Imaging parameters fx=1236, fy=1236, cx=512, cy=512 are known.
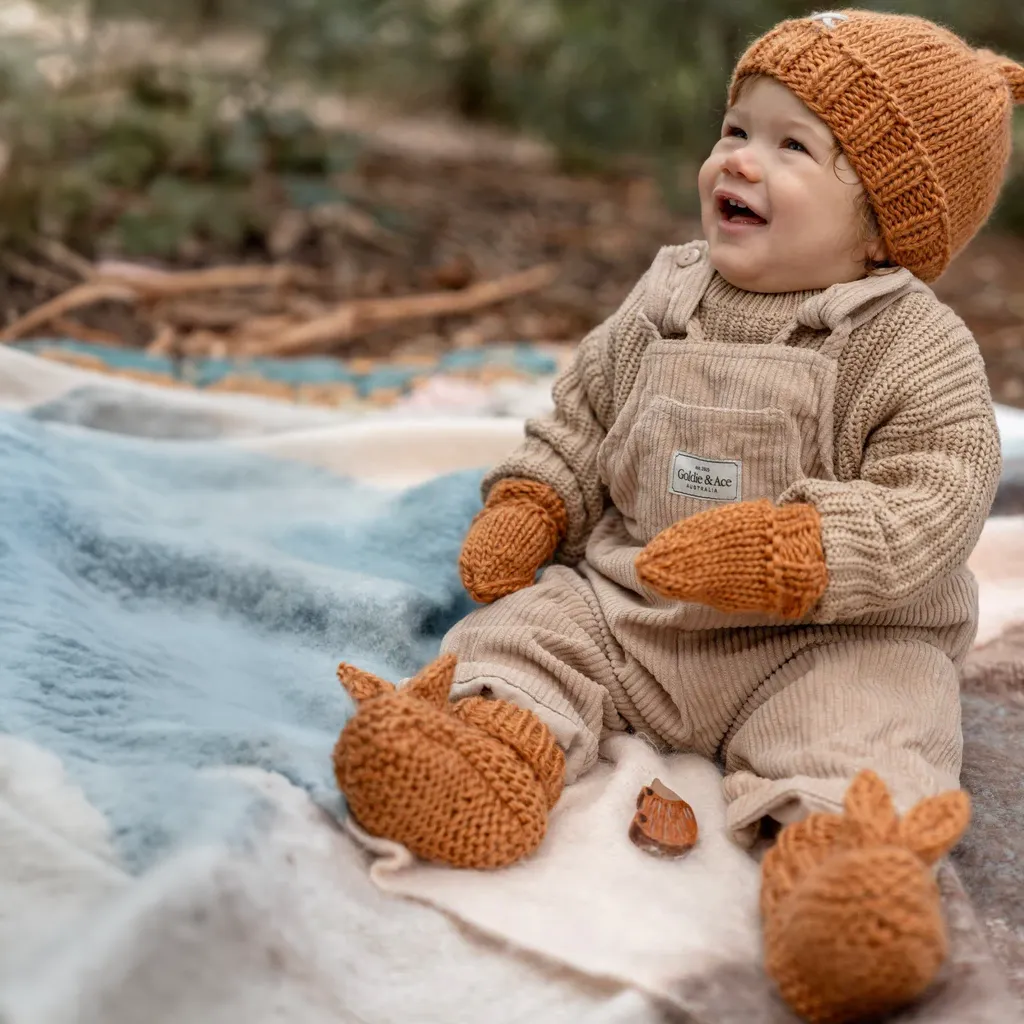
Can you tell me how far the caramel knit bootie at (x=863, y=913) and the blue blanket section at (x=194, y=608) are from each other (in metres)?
0.34

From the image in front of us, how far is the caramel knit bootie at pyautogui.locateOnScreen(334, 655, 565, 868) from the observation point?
2.85ft

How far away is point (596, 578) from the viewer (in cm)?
118

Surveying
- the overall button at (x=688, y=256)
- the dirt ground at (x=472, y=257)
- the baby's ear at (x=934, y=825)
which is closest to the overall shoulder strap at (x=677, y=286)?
the overall button at (x=688, y=256)

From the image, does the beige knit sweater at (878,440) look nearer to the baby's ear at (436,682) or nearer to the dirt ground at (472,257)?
the baby's ear at (436,682)

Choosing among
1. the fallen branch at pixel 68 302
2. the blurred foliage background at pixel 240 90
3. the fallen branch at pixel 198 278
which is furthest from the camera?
the blurred foliage background at pixel 240 90

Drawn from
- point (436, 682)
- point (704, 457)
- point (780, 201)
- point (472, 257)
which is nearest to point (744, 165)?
point (780, 201)

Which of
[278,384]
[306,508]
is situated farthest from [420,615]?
[278,384]

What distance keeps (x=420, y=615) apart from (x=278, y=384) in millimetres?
936

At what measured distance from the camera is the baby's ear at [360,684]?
95 centimetres

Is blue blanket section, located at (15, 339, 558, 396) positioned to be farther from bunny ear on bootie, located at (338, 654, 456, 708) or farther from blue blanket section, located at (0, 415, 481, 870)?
bunny ear on bootie, located at (338, 654, 456, 708)

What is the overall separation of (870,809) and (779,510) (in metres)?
0.23

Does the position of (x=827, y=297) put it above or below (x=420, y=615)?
above

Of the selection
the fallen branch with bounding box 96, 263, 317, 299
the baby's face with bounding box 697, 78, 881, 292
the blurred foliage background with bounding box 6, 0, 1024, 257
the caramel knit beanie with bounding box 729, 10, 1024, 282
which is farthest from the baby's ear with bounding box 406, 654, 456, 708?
the blurred foliage background with bounding box 6, 0, 1024, 257

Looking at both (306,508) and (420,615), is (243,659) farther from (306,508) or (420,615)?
(306,508)
